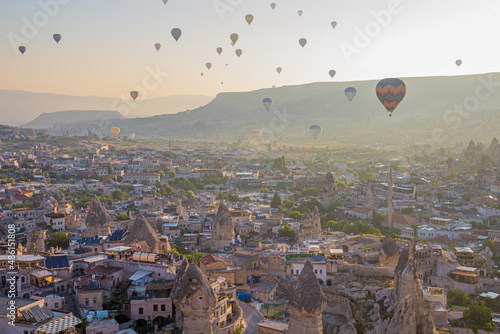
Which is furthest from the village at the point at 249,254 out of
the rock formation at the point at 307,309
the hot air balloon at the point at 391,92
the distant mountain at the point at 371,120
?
the distant mountain at the point at 371,120

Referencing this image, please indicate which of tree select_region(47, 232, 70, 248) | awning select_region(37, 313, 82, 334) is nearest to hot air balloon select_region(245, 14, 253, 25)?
tree select_region(47, 232, 70, 248)

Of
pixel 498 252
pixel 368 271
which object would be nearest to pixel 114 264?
pixel 368 271

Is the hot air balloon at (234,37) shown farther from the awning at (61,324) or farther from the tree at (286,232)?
the awning at (61,324)

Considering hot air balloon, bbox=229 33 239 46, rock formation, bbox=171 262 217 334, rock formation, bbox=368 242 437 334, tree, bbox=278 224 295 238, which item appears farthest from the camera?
hot air balloon, bbox=229 33 239 46

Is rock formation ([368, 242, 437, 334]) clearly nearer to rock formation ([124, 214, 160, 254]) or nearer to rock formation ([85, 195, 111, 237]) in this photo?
rock formation ([124, 214, 160, 254])

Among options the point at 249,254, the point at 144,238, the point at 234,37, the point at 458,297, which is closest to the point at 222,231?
the point at 249,254
